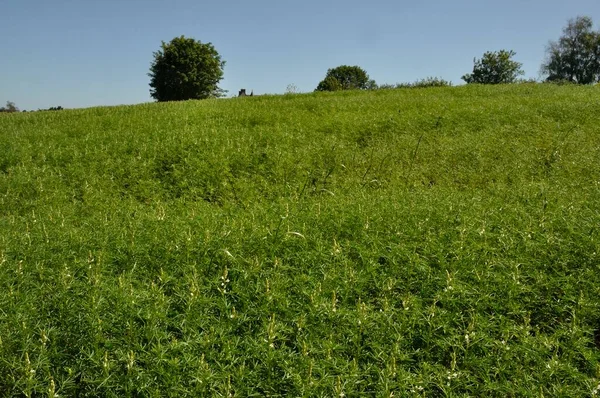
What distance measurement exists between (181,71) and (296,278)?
49.2m

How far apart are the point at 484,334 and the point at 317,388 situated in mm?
1571

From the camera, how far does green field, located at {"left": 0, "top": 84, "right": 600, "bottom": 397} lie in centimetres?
309

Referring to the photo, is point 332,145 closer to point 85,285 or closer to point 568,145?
point 568,145

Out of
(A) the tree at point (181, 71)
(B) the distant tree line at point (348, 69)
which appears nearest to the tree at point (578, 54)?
(B) the distant tree line at point (348, 69)

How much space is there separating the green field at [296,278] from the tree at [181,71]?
42.1 metres

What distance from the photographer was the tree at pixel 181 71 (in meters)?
48.2

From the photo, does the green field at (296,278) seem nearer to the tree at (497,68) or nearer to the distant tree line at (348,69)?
the distant tree line at (348,69)

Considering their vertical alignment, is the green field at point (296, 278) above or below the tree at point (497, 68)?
below

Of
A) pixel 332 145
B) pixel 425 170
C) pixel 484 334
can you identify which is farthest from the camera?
pixel 332 145

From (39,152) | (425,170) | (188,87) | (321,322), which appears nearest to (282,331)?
(321,322)

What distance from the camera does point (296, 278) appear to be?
4121 mm

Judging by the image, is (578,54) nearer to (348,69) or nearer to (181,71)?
(348,69)

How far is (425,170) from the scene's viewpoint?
922 cm

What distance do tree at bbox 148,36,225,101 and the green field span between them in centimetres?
4210
